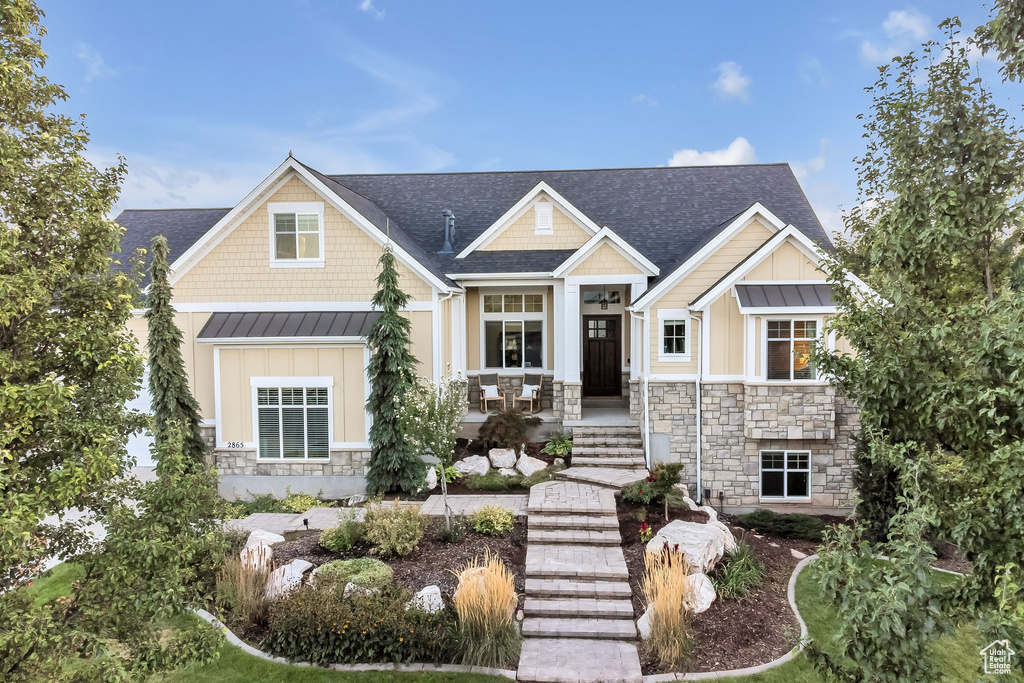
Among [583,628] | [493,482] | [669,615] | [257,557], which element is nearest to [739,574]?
[669,615]

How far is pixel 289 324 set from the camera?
13.3 m

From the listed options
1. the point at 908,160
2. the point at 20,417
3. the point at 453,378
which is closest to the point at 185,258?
the point at 453,378

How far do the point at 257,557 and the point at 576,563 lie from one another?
537 centimetres

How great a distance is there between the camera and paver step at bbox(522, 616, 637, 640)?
7.56 metres

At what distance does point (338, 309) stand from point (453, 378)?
12.6 ft

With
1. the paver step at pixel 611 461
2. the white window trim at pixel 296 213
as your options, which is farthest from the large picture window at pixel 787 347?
the white window trim at pixel 296 213

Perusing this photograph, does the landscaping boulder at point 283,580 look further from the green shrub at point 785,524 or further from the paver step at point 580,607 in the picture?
the green shrub at point 785,524

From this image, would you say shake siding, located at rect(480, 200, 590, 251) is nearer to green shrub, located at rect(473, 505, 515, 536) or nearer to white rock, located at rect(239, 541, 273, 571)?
green shrub, located at rect(473, 505, 515, 536)

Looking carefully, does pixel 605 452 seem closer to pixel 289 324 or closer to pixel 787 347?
pixel 787 347

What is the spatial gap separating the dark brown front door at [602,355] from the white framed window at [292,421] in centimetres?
913

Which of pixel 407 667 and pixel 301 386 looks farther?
pixel 301 386

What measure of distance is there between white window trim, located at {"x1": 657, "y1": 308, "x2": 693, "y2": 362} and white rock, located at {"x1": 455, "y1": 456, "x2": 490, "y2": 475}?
527 centimetres

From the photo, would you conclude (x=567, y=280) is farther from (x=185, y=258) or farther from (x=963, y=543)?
(x=963, y=543)

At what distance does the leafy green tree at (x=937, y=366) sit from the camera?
3646 millimetres
